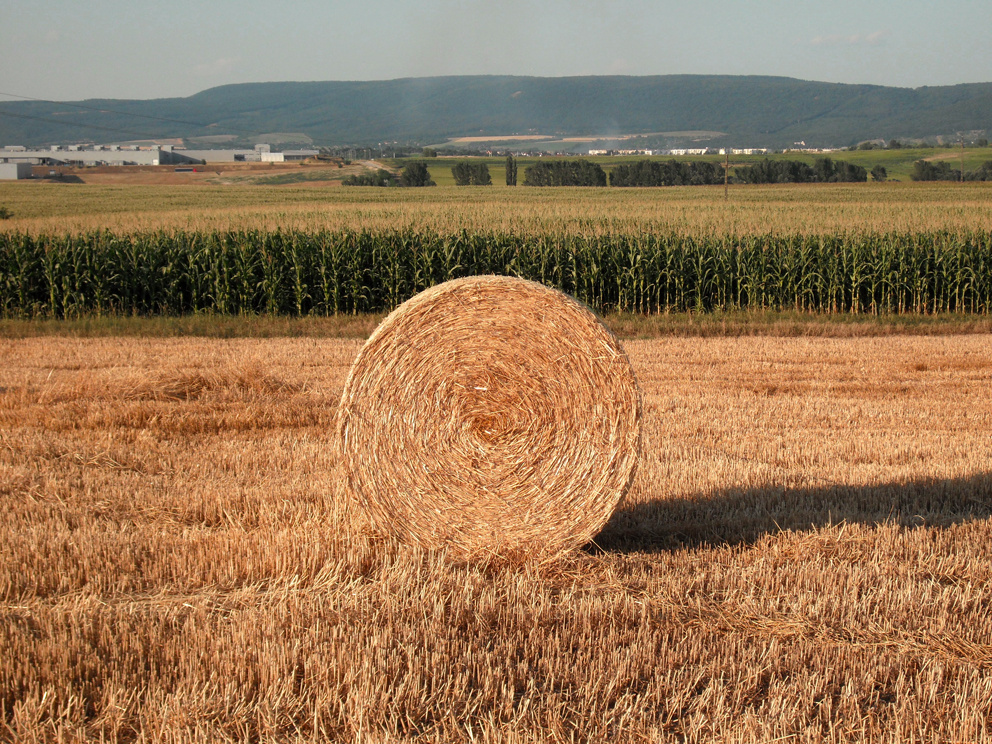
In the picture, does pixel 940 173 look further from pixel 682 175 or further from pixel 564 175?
pixel 564 175

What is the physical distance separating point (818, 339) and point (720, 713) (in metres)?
12.3

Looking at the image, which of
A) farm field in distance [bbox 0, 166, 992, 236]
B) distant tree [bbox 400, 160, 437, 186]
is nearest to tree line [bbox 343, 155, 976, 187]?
distant tree [bbox 400, 160, 437, 186]

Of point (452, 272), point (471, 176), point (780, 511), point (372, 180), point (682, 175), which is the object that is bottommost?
point (780, 511)

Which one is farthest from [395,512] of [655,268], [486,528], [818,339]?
[655,268]

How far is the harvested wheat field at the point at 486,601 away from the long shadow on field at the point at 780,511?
0.08 ft

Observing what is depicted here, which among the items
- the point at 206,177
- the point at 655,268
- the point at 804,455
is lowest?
the point at 804,455

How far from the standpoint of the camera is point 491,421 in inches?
212

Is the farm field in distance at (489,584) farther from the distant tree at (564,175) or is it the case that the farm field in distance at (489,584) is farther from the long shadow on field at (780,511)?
the distant tree at (564,175)

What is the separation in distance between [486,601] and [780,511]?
2.58m

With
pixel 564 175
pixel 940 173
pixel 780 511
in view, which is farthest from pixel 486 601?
pixel 940 173

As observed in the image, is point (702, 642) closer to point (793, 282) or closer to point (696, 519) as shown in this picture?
point (696, 519)

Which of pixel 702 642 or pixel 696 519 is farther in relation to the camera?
pixel 696 519

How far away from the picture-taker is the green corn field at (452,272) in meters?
18.6

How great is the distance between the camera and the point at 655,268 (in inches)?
749
